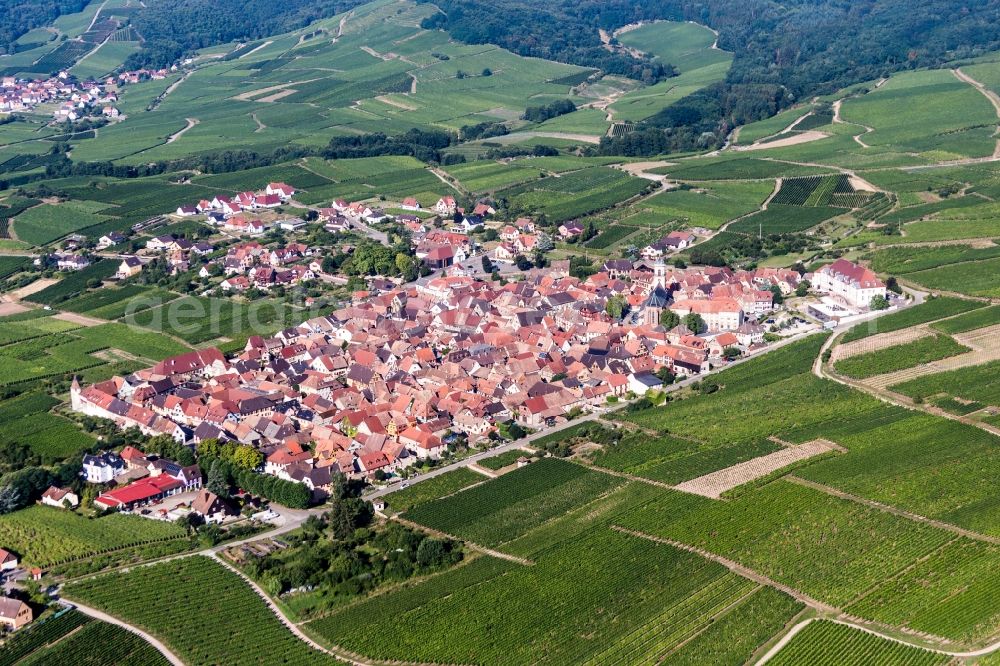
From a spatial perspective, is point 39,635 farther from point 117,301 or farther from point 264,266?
point 264,266

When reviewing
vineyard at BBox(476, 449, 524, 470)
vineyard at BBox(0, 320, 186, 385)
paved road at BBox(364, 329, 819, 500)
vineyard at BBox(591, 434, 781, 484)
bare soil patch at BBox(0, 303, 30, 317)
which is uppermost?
vineyard at BBox(591, 434, 781, 484)

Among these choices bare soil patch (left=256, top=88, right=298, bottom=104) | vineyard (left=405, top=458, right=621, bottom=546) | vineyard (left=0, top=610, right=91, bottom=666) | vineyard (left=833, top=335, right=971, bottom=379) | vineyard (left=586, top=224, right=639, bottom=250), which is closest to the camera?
vineyard (left=0, top=610, right=91, bottom=666)

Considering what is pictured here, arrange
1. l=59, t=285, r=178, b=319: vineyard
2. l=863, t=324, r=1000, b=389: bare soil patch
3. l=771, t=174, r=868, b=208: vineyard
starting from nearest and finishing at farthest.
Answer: l=863, t=324, r=1000, b=389: bare soil patch → l=59, t=285, r=178, b=319: vineyard → l=771, t=174, r=868, b=208: vineyard

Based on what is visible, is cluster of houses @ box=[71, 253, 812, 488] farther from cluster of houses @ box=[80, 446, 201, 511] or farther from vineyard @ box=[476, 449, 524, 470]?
vineyard @ box=[476, 449, 524, 470]

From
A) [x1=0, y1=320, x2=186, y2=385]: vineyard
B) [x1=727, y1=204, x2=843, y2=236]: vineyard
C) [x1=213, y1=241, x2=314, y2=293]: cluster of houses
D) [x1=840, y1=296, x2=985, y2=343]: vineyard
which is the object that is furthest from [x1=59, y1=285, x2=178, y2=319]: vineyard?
[x1=840, y1=296, x2=985, y2=343]: vineyard

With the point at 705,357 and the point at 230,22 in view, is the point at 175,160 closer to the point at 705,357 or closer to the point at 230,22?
the point at 705,357

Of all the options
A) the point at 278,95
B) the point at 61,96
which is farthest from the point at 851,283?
the point at 61,96

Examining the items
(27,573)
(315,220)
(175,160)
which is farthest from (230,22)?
(27,573)

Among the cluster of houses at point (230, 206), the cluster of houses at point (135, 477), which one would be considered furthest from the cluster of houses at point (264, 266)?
the cluster of houses at point (135, 477)
